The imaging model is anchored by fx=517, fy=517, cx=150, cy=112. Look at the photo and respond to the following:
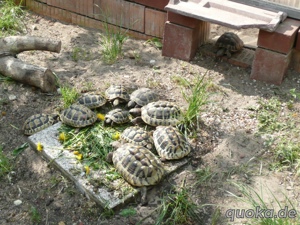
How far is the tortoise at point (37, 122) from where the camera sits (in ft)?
17.2

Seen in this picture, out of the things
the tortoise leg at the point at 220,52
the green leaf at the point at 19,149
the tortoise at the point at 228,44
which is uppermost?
the tortoise at the point at 228,44

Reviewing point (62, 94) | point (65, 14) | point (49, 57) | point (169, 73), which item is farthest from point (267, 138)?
point (65, 14)

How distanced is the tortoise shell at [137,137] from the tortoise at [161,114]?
0.19 m

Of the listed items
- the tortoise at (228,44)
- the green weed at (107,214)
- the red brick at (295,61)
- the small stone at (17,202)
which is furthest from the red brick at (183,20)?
the small stone at (17,202)

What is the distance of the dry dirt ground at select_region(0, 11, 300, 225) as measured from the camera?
4500mm

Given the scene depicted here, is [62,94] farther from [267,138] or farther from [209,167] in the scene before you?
[267,138]

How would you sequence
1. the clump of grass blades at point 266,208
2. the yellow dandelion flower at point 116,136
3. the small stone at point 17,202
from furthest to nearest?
1. the yellow dandelion flower at point 116,136
2. the small stone at point 17,202
3. the clump of grass blades at point 266,208

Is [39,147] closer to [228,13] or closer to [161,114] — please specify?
[161,114]

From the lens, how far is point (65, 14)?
7.45 metres

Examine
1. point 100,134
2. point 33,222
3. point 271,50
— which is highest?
point 271,50

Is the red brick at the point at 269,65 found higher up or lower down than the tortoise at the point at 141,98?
higher up

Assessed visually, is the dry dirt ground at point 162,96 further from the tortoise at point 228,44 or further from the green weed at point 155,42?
the tortoise at point 228,44

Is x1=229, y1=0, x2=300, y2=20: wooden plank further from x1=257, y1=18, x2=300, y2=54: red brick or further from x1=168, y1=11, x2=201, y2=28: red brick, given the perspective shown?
x1=168, y1=11, x2=201, y2=28: red brick

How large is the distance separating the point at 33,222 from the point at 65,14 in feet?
12.7
